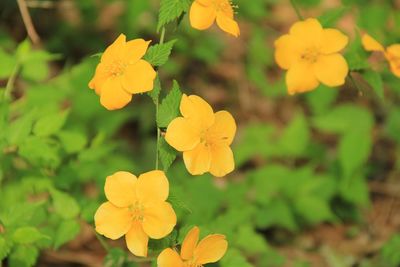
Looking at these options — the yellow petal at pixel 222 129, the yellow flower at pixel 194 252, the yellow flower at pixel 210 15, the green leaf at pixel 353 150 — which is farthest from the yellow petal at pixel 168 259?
the green leaf at pixel 353 150

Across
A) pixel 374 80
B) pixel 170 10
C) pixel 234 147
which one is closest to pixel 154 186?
pixel 170 10

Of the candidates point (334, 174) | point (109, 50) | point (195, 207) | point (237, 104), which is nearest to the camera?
point (109, 50)

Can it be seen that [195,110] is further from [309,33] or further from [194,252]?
[309,33]

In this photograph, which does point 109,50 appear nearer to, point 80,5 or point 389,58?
point 389,58

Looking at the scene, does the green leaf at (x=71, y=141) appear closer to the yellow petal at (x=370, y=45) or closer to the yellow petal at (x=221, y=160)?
the yellow petal at (x=221, y=160)

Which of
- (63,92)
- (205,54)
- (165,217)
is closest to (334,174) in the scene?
(205,54)

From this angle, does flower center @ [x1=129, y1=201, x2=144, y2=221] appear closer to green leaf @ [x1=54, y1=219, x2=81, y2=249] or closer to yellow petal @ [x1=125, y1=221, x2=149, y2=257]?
yellow petal @ [x1=125, y1=221, x2=149, y2=257]
